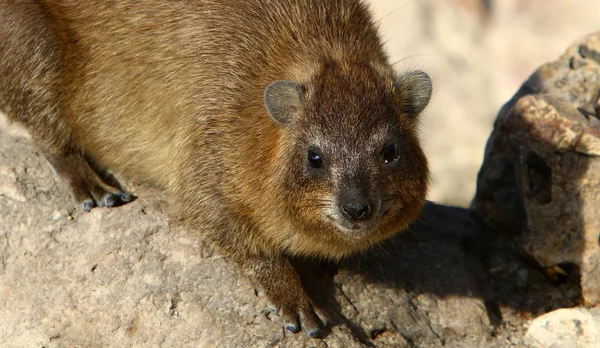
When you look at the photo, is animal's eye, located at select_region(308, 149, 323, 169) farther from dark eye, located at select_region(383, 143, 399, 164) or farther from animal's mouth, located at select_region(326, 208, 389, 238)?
dark eye, located at select_region(383, 143, 399, 164)

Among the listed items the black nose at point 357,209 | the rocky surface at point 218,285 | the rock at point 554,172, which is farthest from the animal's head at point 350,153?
the rock at point 554,172

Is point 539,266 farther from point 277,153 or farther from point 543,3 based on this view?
point 543,3

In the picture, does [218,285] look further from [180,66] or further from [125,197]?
[180,66]

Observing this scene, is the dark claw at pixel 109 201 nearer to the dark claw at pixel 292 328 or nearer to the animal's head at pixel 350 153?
the animal's head at pixel 350 153

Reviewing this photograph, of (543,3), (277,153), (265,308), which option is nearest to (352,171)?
(277,153)

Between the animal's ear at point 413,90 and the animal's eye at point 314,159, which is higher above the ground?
the animal's ear at point 413,90

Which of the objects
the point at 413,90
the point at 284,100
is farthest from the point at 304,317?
the point at 413,90

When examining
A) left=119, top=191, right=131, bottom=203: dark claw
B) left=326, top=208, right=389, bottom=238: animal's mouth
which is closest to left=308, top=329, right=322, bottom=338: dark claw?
left=326, top=208, right=389, bottom=238: animal's mouth
